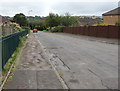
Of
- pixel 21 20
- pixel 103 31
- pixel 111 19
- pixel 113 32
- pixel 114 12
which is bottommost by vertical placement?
pixel 113 32

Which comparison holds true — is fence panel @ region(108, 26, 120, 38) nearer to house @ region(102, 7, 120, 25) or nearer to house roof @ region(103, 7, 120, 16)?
house @ region(102, 7, 120, 25)

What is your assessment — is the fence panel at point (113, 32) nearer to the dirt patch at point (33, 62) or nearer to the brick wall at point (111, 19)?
the dirt patch at point (33, 62)

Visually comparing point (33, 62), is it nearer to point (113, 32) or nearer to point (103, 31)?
point (113, 32)

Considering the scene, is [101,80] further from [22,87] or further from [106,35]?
[106,35]

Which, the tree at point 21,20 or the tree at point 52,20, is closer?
the tree at point 52,20

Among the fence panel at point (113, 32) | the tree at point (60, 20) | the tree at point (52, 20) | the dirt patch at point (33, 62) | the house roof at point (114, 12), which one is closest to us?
the dirt patch at point (33, 62)

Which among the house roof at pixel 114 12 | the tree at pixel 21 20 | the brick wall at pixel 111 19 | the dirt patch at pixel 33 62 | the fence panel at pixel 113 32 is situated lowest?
the dirt patch at pixel 33 62

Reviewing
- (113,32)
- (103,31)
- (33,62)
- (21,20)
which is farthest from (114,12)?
(21,20)

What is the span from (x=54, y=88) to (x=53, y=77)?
47.9 inches

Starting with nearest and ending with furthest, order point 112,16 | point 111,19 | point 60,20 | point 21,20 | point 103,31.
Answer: point 103,31, point 112,16, point 111,19, point 60,20, point 21,20

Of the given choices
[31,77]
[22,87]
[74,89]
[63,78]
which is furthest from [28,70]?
[74,89]

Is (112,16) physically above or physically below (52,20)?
below

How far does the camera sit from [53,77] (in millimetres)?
6590

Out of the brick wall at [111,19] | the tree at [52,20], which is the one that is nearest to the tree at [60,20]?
the tree at [52,20]
